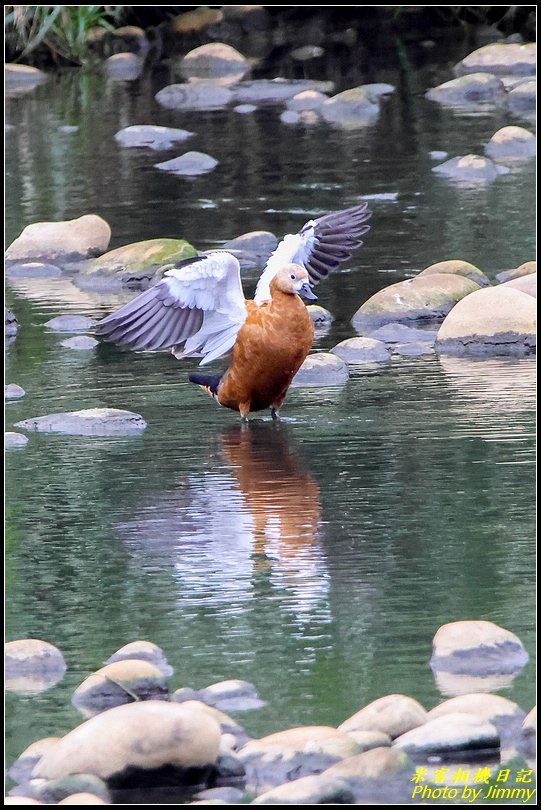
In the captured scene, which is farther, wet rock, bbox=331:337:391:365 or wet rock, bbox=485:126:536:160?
wet rock, bbox=485:126:536:160

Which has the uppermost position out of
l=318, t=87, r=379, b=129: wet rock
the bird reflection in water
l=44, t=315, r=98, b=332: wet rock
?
l=318, t=87, r=379, b=129: wet rock

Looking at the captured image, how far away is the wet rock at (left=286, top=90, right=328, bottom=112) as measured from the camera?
18.7 m

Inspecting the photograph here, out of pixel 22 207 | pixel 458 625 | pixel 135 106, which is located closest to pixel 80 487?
pixel 458 625

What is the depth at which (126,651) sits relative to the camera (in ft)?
16.9

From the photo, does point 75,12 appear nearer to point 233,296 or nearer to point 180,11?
point 180,11

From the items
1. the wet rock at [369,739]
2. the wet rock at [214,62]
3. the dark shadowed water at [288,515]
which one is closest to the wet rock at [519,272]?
the dark shadowed water at [288,515]

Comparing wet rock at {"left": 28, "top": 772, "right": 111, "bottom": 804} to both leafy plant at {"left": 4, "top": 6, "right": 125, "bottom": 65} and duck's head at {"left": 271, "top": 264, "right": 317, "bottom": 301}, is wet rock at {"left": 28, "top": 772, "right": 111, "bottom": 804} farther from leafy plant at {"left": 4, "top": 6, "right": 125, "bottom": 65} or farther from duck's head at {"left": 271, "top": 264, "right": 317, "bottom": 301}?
leafy plant at {"left": 4, "top": 6, "right": 125, "bottom": 65}

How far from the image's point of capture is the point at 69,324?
1007cm

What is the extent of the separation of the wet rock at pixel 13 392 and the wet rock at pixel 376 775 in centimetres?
460

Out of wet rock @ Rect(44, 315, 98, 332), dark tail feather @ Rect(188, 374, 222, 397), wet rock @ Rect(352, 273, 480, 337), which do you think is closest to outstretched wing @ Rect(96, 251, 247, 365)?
dark tail feather @ Rect(188, 374, 222, 397)

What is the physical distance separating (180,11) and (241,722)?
21346 millimetres

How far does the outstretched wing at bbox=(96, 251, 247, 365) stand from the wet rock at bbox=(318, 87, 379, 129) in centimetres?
1027

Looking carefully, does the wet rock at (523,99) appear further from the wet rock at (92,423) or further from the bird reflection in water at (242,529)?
the bird reflection in water at (242,529)

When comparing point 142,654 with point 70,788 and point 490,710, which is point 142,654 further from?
point 490,710
